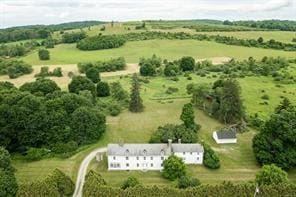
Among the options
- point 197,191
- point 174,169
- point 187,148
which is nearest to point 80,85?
point 187,148

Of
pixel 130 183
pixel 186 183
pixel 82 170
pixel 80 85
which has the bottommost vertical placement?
pixel 82 170

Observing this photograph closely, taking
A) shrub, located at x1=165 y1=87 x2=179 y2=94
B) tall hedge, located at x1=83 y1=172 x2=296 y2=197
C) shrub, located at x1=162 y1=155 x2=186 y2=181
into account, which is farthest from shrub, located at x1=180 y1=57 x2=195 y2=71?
tall hedge, located at x1=83 y1=172 x2=296 y2=197

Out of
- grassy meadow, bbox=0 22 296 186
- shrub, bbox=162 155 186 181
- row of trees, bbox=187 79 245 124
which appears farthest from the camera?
row of trees, bbox=187 79 245 124

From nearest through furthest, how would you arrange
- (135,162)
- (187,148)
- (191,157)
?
(135,162) → (187,148) → (191,157)

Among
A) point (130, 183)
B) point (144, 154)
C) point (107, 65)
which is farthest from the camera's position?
point (107, 65)

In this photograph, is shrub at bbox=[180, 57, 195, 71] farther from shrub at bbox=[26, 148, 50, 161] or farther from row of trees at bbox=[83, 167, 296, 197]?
row of trees at bbox=[83, 167, 296, 197]

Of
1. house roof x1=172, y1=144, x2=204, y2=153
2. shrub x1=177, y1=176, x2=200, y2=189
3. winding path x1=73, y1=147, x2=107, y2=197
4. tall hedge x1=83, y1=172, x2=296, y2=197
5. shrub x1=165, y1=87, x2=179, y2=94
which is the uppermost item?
tall hedge x1=83, y1=172, x2=296, y2=197

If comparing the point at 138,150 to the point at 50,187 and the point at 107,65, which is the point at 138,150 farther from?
the point at 107,65

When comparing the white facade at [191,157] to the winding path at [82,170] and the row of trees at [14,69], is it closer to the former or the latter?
the winding path at [82,170]
